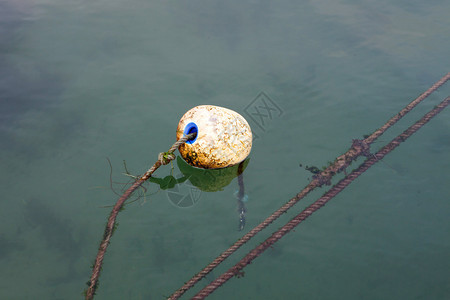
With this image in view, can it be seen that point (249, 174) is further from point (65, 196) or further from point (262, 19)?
point (262, 19)

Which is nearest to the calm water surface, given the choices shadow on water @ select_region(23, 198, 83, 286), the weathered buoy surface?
shadow on water @ select_region(23, 198, 83, 286)

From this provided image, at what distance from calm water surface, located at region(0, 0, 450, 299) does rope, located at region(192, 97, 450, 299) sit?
84mm

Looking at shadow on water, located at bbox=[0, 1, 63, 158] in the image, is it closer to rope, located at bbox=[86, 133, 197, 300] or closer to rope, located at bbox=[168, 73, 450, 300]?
rope, located at bbox=[86, 133, 197, 300]

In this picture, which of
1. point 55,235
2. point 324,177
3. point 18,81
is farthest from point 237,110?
point 18,81

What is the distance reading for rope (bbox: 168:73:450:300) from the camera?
3.92m

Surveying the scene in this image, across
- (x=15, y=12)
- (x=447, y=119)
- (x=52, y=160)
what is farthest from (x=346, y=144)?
(x=15, y=12)

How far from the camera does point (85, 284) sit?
3857 mm

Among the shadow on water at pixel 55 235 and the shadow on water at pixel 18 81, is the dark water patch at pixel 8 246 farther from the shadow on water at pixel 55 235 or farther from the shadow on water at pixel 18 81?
the shadow on water at pixel 18 81

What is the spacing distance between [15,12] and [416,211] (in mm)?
8211

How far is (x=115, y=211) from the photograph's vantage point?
172 inches

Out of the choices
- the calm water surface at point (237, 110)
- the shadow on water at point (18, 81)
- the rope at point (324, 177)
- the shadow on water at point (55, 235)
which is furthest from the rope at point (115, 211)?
the shadow on water at point (18, 81)

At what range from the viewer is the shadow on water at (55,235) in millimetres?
3941

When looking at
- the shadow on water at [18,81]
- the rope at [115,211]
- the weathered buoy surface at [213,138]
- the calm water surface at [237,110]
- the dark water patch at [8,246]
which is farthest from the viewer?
the shadow on water at [18,81]

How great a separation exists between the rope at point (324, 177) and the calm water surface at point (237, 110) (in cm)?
9
